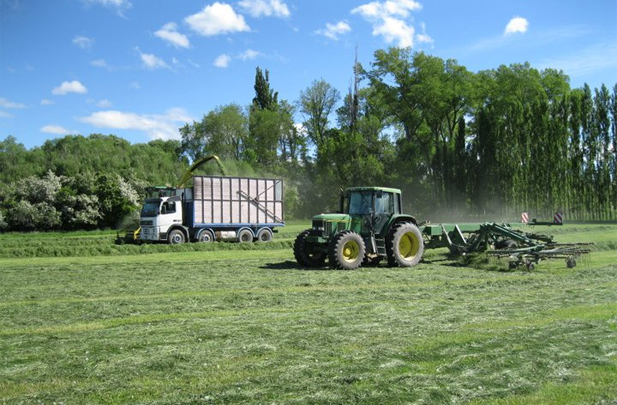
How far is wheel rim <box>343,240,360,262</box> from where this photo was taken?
1449 centimetres

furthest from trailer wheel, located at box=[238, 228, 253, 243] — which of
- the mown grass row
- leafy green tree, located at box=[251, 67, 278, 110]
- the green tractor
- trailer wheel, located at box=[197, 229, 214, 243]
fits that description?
leafy green tree, located at box=[251, 67, 278, 110]

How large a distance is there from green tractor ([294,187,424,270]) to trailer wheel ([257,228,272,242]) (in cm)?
1210

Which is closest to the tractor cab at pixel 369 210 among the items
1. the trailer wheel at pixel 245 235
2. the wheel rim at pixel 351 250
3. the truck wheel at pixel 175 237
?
the wheel rim at pixel 351 250

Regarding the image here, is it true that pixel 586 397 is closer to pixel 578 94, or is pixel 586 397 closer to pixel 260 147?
pixel 578 94

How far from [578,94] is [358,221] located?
37.8 m

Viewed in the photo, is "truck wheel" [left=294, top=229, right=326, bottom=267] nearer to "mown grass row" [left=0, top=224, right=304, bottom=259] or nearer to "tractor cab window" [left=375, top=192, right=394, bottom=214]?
"tractor cab window" [left=375, top=192, right=394, bottom=214]

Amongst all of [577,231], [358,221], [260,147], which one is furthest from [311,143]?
[358,221]

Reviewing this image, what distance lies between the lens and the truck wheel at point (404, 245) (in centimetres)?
1477

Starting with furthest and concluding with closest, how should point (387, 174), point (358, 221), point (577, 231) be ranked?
point (387, 174)
point (577, 231)
point (358, 221)

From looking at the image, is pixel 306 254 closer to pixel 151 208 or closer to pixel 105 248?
pixel 105 248

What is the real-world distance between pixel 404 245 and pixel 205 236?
503 inches

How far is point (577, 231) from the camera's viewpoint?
29.9 m

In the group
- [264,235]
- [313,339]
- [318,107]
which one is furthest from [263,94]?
[313,339]

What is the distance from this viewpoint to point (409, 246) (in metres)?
15.5
